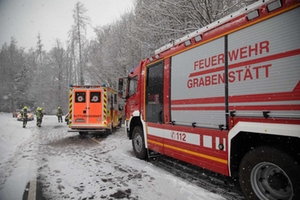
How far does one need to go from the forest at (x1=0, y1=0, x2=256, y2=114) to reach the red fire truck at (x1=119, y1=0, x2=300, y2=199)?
4.84m

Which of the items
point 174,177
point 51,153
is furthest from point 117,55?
point 174,177

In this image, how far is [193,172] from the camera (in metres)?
4.81

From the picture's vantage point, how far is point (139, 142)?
6.42 metres

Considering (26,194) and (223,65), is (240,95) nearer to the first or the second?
(223,65)

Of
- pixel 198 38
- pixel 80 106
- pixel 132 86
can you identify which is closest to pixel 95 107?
pixel 80 106

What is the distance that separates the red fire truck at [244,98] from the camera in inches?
103

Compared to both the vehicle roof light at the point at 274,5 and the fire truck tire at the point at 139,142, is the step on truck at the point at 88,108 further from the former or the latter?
the vehicle roof light at the point at 274,5

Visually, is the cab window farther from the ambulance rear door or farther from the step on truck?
the ambulance rear door

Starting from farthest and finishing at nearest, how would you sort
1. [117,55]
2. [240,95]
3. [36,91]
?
[36,91]
[117,55]
[240,95]

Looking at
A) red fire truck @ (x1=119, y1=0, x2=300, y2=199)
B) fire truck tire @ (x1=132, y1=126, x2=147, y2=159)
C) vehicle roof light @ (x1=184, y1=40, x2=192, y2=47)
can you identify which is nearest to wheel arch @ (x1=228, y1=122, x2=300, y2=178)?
red fire truck @ (x1=119, y1=0, x2=300, y2=199)

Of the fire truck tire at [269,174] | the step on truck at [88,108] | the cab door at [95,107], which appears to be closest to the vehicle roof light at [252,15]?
the fire truck tire at [269,174]

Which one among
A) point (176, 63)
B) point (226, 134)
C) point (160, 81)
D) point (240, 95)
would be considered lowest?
point (226, 134)

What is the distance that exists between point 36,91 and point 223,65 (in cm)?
4890

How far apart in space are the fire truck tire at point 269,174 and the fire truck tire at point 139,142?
11.1 feet
